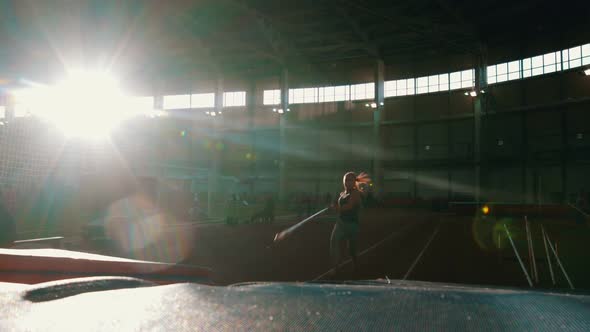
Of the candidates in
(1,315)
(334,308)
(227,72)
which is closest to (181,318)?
(334,308)

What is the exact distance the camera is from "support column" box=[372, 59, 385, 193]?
118 feet

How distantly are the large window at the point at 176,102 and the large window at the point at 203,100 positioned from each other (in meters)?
0.58

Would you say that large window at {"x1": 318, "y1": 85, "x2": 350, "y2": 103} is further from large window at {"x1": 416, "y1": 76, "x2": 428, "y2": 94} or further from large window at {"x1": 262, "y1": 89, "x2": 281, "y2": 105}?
large window at {"x1": 416, "y1": 76, "x2": 428, "y2": 94}

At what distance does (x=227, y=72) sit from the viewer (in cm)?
4203

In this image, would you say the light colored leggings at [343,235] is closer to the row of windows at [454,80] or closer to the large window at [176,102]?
the row of windows at [454,80]

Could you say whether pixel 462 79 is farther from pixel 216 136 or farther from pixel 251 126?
pixel 216 136

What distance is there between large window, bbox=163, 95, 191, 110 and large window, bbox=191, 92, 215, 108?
58cm

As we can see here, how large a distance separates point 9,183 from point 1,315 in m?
7.57

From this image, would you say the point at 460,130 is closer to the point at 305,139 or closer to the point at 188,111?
the point at 305,139

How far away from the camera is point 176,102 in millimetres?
43812

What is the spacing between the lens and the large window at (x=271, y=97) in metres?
41.9

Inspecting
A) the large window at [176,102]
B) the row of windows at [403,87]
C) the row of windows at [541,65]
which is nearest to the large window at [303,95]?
the row of windows at [403,87]

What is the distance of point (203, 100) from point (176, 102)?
3151 mm

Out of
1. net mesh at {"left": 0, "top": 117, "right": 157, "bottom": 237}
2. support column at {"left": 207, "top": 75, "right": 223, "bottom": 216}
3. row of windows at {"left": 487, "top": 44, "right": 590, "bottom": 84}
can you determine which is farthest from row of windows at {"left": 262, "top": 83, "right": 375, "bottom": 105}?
net mesh at {"left": 0, "top": 117, "right": 157, "bottom": 237}
